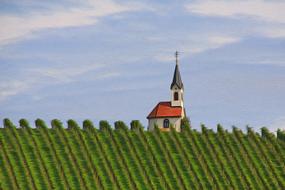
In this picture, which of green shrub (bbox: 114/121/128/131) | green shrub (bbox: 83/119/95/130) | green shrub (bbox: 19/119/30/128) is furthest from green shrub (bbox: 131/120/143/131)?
green shrub (bbox: 19/119/30/128)

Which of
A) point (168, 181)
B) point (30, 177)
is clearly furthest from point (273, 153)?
point (30, 177)

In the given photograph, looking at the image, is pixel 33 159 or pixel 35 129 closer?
pixel 33 159

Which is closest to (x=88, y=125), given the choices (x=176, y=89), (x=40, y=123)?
(x=40, y=123)

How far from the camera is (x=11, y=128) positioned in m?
63.2

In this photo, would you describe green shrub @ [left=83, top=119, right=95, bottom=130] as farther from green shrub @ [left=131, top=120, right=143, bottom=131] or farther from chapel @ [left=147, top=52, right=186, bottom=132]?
chapel @ [left=147, top=52, right=186, bottom=132]

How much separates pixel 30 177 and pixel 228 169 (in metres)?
14.8

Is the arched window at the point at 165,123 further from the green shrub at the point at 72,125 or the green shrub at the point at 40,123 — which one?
the green shrub at the point at 40,123

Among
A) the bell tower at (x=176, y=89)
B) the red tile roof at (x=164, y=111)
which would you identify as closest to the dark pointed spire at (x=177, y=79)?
the bell tower at (x=176, y=89)

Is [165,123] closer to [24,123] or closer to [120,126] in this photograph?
[120,126]

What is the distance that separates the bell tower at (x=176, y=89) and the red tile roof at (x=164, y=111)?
1.49 m

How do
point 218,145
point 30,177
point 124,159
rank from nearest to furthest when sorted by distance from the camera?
point 30,177 < point 124,159 < point 218,145

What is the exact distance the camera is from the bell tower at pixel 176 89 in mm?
136250

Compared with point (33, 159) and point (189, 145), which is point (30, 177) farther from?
point (189, 145)

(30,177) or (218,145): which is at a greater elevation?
(218,145)
